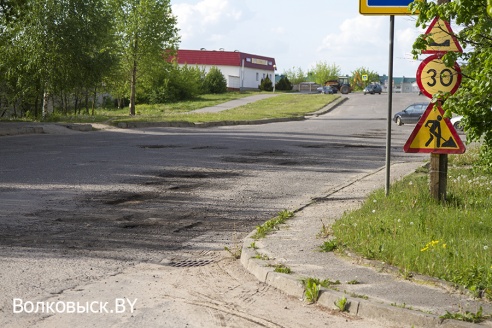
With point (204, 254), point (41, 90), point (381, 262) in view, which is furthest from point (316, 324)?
point (41, 90)

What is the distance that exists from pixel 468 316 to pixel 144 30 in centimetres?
5024

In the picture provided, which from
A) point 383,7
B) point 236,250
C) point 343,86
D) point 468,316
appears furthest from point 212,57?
point 468,316

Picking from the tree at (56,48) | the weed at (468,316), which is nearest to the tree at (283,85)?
the tree at (56,48)

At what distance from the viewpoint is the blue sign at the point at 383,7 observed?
9820mm

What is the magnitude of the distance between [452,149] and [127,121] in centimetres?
2423

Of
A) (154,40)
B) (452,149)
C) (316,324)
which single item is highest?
(154,40)

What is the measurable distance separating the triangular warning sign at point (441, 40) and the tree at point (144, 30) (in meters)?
45.6

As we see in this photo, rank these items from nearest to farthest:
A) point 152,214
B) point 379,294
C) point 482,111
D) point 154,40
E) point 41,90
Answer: point 379,294
point 482,111
point 152,214
point 41,90
point 154,40

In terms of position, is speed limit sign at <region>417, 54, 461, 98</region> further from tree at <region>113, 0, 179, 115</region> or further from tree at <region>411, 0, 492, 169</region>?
tree at <region>113, 0, 179, 115</region>

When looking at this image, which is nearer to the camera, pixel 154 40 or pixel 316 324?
pixel 316 324

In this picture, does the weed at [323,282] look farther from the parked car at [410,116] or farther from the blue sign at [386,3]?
the parked car at [410,116]

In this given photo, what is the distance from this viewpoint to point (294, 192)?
40.8 ft

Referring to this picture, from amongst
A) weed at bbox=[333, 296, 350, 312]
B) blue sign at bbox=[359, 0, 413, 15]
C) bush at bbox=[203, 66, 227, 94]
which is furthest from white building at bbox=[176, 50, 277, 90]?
weed at bbox=[333, 296, 350, 312]

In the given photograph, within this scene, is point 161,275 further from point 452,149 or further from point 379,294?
point 452,149
